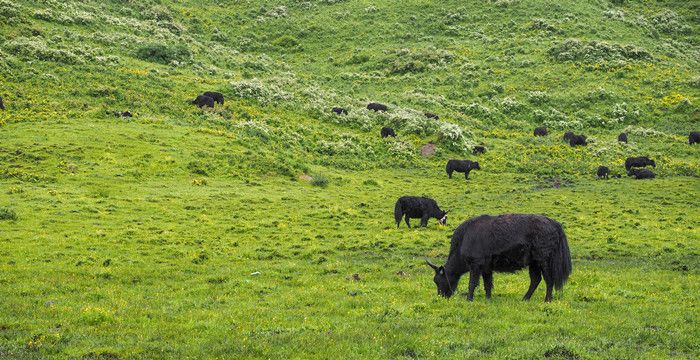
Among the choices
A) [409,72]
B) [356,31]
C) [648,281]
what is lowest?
[648,281]

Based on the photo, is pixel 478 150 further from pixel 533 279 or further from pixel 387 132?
pixel 533 279

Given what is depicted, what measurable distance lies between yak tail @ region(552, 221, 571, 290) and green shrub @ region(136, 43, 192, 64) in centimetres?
6385

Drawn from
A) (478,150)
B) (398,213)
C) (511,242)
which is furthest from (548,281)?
(478,150)

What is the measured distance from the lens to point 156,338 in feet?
40.4

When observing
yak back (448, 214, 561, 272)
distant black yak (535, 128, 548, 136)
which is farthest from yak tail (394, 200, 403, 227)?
distant black yak (535, 128, 548, 136)

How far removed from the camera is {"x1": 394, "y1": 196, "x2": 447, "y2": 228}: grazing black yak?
1199 inches

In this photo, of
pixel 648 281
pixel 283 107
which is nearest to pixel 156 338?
pixel 648 281

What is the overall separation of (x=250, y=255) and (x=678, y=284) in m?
14.6

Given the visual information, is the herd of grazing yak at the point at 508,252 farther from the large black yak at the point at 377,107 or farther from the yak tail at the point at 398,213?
the large black yak at the point at 377,107

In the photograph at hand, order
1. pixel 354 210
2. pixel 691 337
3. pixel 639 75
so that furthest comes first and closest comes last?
1. pixel 639 75
2. pixel 354 210
3. pixel 691 337

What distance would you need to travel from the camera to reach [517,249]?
15.0 metres

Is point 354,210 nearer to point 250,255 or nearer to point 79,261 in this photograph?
point 250,255

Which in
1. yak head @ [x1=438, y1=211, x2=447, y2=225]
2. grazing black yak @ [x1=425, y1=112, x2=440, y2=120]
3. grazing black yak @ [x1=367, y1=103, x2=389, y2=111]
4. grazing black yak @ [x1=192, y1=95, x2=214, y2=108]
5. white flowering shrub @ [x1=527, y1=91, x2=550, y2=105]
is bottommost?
yak head @ [x1=438, y1=211, x2=447, y2=225]

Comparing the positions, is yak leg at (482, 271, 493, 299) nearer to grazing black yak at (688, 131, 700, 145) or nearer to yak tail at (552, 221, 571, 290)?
yak tail at (552, 221, 571, 290)
